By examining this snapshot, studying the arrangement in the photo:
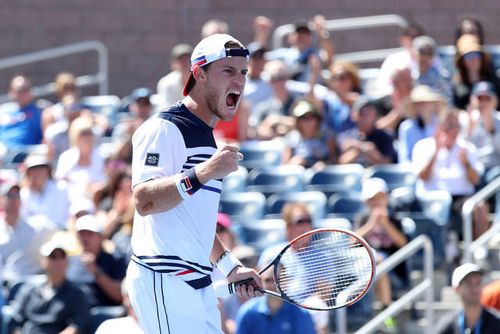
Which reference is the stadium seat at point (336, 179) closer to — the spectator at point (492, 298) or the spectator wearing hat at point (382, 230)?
the spectator wearing hat at point (382, 230)

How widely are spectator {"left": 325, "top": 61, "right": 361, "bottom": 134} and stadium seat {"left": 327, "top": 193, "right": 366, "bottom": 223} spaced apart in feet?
4.37

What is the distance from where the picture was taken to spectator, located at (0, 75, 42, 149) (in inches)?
516

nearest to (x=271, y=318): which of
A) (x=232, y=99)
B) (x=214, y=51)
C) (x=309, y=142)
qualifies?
(x=232, y=99)

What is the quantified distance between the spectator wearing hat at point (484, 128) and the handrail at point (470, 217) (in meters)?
0.83

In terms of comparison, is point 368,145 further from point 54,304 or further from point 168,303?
point 168,303

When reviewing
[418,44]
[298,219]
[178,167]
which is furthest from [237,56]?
[418,44]

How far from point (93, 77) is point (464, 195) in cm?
670

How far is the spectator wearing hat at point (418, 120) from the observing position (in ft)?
35.7

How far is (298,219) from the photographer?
8.67 metres

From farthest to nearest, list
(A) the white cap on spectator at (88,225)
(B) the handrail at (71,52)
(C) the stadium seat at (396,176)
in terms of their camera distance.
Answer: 1. (B) the handrail at (71,52)
2. (C) the stadium seat at (396,176)
3. (A) the white cap on spectator at (88,225)

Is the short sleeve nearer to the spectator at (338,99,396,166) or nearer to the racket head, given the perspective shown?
the racket head

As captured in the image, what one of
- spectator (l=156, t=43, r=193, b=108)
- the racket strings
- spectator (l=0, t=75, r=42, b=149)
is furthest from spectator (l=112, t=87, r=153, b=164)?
the racket strings

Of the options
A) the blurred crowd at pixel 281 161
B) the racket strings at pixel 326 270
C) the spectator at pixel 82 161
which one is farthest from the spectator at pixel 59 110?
the racket strings at pixel 326 270

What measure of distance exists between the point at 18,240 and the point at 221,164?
17.0 ft
